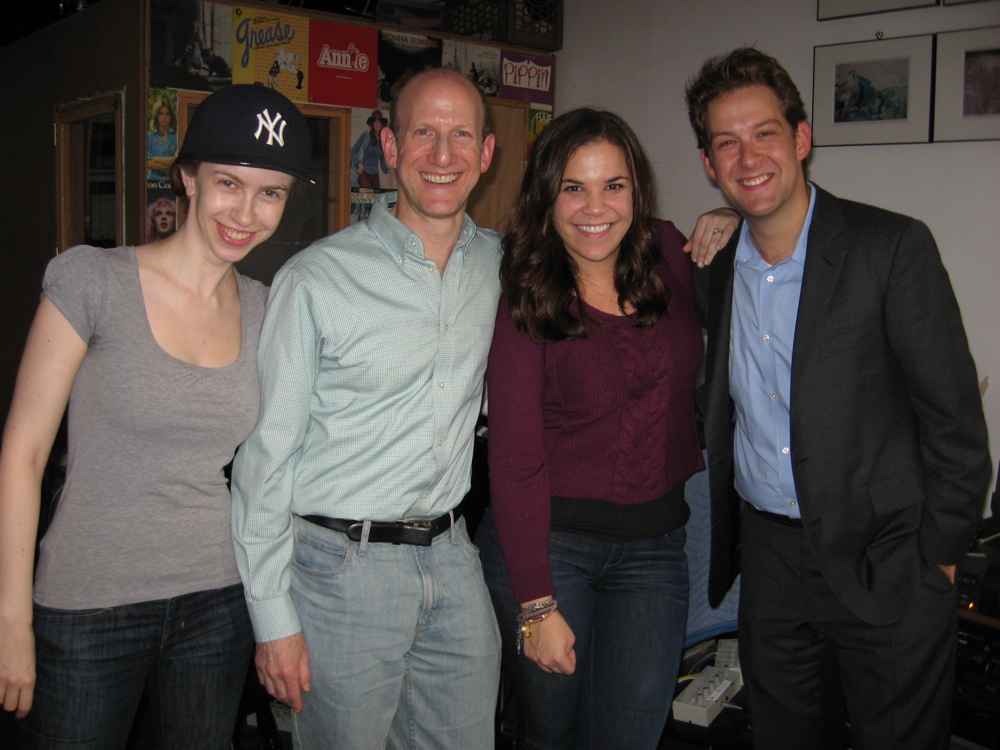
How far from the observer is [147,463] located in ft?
4.28

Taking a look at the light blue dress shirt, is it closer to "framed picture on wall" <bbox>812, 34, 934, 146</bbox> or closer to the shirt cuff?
the shirt cuff

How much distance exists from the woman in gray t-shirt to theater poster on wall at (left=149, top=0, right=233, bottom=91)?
2.25 meters

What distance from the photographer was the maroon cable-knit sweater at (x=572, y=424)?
1504mm

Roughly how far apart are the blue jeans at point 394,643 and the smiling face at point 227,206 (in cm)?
50

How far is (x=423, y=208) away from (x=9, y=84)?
447 cm

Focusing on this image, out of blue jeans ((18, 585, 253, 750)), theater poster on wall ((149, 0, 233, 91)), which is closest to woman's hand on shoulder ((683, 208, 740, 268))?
blue jeans ((18, 585, 253, 750))

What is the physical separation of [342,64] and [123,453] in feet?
9.52

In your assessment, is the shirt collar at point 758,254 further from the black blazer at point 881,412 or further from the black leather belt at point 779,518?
the black leather belt at point 779,518

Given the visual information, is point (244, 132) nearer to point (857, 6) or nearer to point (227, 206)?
point (227, 206)

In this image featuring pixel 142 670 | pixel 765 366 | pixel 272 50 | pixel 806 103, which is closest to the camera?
pixel 142 670

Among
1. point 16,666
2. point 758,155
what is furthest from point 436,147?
point 16,666

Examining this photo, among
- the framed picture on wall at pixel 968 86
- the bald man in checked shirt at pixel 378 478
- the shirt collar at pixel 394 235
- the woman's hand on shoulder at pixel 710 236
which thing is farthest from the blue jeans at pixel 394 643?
the framed picture on wall at pixel 968 86

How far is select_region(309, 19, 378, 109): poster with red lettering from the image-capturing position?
3678 millimetres

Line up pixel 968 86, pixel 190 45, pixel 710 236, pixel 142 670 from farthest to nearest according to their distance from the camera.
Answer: pixel 190 45
pixel 968 86
pixel 710 236
pixel 142 670
